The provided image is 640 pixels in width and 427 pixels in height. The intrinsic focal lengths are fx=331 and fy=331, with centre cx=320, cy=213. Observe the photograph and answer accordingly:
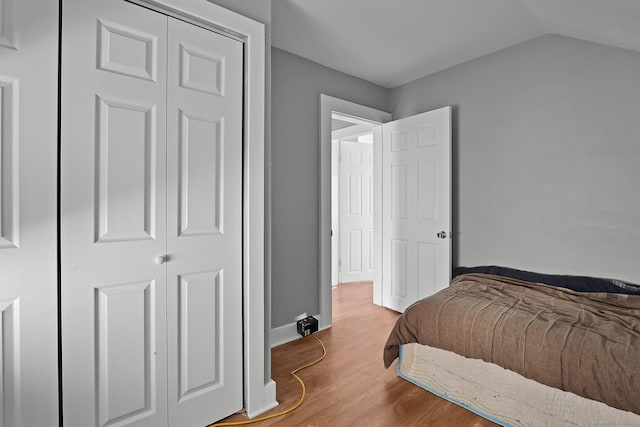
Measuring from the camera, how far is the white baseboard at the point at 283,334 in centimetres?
280

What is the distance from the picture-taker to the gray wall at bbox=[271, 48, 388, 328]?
284 centimetres

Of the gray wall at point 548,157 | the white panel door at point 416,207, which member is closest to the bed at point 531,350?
the gray wall at point 548,157

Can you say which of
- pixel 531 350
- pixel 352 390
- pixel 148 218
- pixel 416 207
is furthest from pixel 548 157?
pixel 148 218

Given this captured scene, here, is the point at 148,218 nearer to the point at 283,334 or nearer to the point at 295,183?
the point at 295,183

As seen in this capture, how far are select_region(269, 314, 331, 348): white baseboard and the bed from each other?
94 cm

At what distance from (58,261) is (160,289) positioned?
1.40 ft

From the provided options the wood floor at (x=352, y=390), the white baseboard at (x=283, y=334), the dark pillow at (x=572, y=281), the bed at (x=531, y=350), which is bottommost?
the wood floor at (x=352, y=390)

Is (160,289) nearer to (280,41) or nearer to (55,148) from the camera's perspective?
(55,148)

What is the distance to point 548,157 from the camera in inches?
104

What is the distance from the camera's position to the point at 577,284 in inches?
96.0

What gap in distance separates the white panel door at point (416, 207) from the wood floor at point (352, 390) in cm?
61

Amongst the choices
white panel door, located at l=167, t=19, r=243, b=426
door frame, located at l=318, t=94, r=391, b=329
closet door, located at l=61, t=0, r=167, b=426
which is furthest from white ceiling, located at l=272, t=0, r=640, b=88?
closet door, located at l=61, t=0, r=167, b=426

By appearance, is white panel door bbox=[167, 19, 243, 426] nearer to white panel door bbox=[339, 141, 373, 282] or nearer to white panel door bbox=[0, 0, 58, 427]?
white panel door bbox=[0, 0, 58, 427]

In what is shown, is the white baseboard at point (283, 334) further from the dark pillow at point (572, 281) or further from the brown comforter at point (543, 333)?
the dark pillow at point (572, 281)
